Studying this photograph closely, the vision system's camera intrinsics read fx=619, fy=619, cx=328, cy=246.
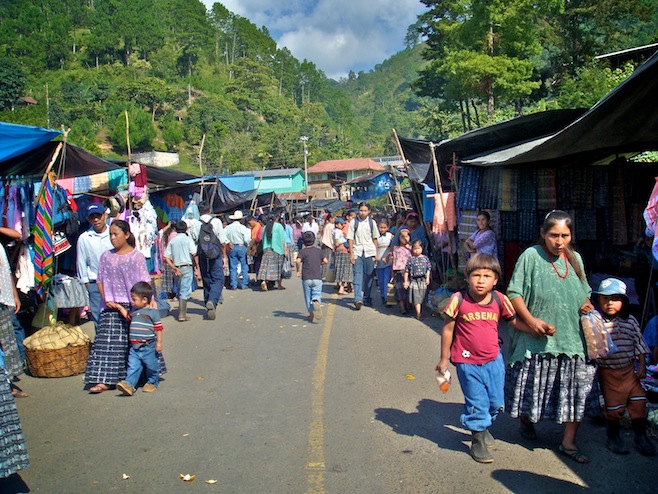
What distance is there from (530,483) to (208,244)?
8.23m

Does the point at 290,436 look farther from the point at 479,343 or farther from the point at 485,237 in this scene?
the point at 485,237

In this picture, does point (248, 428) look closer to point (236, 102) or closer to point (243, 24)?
point (236, 102)

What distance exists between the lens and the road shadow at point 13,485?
4207 millimetres

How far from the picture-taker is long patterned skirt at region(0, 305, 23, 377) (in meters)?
6.12

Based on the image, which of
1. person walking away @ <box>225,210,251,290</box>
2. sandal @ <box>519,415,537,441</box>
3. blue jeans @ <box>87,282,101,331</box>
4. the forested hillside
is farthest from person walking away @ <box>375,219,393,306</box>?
the forested hillside

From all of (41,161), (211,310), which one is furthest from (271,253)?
(41,161)

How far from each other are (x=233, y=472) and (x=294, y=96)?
132724 millimetres

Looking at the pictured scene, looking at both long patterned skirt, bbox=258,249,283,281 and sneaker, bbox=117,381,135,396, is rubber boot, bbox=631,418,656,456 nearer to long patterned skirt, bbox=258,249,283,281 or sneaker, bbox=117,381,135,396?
sneaker, bbox=117,381,135,396

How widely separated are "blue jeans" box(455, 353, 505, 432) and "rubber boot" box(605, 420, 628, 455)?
885mm

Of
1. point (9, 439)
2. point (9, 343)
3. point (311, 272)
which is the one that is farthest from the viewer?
point (311, 272)

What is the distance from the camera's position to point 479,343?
4.61m

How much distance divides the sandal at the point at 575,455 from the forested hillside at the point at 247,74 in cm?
1927

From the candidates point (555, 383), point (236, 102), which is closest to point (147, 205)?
point (555, 383)

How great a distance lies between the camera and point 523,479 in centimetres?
429
